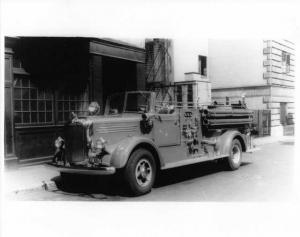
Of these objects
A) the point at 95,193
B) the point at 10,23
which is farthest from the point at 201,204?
the point at 10,23

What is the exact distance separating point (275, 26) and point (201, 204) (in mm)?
3551

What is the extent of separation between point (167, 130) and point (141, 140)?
1.13 metres

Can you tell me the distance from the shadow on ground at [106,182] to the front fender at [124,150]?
1.28 feet

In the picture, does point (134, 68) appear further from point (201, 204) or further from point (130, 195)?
point (201, 204)

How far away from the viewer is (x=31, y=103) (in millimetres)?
10219

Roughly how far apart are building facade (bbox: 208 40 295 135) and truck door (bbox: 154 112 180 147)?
11.0 m

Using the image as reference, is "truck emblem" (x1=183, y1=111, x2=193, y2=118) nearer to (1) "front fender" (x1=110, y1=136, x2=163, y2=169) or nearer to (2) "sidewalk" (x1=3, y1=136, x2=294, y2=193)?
(1) "front fender" (x1=110, y1=136, x2=163, y2=169)

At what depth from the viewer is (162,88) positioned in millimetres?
18281

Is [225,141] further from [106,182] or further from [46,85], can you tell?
[46,85]

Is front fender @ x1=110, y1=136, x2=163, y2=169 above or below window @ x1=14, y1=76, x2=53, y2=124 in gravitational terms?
below

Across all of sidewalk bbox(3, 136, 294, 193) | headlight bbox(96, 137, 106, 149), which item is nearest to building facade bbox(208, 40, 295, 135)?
sidewalk bbox(3, 136, 294, 193)

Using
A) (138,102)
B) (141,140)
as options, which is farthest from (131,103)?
(141,140)

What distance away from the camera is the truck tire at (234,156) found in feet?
31.5

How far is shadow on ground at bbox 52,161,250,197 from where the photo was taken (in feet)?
24.2
